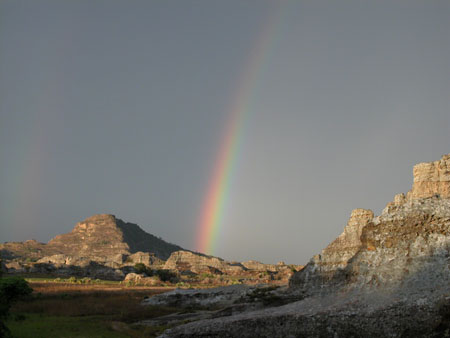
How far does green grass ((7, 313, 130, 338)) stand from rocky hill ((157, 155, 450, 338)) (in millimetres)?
7001

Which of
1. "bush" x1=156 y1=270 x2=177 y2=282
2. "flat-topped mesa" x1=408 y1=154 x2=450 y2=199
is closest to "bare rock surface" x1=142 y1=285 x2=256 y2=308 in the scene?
"flat-topped mesa" x1=408 y1=154 x2=450 y2=199

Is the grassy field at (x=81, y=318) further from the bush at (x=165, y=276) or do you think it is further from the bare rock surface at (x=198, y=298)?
the bush at (x=165, y=276)

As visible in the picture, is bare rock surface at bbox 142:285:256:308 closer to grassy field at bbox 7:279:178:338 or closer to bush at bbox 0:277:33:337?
grassy field at bbox 7:279:178:338

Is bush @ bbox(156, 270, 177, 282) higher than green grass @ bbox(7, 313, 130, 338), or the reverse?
bush @ bbox(156, 270, 177, 282)

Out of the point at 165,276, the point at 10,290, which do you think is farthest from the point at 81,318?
the point at 165,276

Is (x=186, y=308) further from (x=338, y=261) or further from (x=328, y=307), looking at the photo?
(x=328, y=307)

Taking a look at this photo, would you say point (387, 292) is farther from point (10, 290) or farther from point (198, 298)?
point (198, 298)

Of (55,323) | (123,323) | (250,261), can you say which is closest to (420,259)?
→ (123,323)

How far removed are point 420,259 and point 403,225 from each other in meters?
2.64

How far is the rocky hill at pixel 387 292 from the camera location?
17.2m

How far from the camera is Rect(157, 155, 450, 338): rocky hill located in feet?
56.3

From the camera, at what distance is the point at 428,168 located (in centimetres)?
2892

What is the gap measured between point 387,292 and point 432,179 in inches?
514

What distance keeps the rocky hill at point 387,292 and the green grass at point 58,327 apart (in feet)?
23.0
